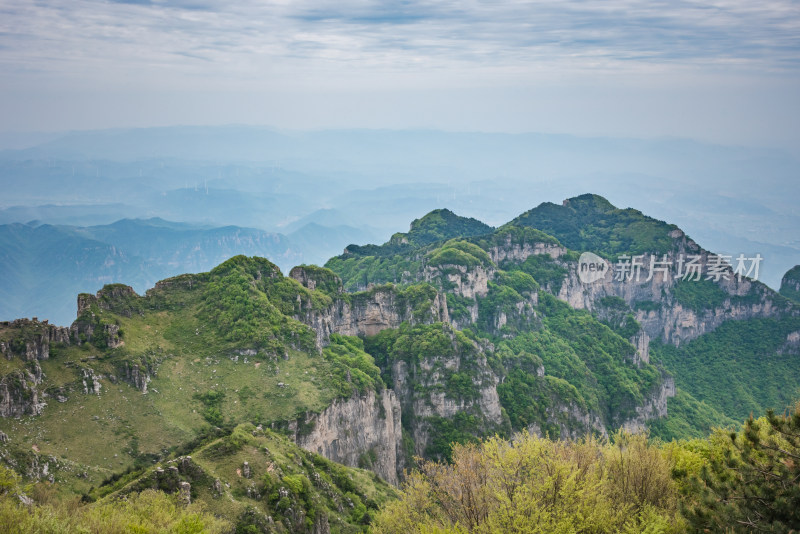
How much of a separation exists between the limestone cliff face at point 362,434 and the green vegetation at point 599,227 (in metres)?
94.6

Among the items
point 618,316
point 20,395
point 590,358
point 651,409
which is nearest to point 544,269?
point 618,316

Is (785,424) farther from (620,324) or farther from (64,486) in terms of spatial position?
(620,324)

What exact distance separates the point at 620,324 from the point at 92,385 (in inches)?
4303

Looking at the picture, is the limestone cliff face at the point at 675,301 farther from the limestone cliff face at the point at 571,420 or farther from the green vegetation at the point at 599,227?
the limestone cliff face at the point at 571,420

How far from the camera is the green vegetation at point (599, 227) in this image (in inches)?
5984

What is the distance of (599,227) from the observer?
169 meters

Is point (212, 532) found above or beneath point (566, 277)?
above

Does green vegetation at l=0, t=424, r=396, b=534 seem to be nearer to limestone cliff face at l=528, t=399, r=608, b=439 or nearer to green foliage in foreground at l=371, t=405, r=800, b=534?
green foliage in foreground at l=371, t=405, r=800, b=534

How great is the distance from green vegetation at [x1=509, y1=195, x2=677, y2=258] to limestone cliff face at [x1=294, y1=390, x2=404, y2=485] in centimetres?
9463

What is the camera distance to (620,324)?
13425 centimetres

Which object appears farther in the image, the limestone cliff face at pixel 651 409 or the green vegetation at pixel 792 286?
the green vegetation at pixel 792 286

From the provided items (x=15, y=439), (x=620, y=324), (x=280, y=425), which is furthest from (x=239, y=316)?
(x=620, y=324)

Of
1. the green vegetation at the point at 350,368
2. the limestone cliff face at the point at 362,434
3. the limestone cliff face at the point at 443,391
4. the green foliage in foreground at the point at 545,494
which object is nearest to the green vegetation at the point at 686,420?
the limestone cliff face at the point at 443,391

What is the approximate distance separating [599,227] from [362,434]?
12071 cm
